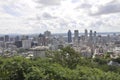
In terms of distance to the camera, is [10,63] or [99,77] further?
[10,63]

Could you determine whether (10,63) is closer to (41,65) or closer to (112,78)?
(41,65)

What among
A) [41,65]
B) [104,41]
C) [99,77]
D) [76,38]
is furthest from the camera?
[104,41]

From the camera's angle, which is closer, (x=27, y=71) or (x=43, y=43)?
(x=27, y=71)

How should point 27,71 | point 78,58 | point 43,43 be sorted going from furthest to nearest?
point 43,43 < point 78,58 < point 27,71

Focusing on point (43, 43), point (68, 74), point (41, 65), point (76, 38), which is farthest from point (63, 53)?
point (76, 38)

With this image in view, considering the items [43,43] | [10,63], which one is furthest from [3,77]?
[43,43]

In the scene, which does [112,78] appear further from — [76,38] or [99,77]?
[76,38]

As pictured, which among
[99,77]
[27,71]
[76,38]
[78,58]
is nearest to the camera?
[99,77]

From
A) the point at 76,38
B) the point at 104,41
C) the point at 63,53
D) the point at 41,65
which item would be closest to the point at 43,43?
the point at 76,38

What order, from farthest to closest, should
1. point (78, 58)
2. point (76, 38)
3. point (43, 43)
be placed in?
point (76, 38)
point (43, 43)
point (78, 58)
